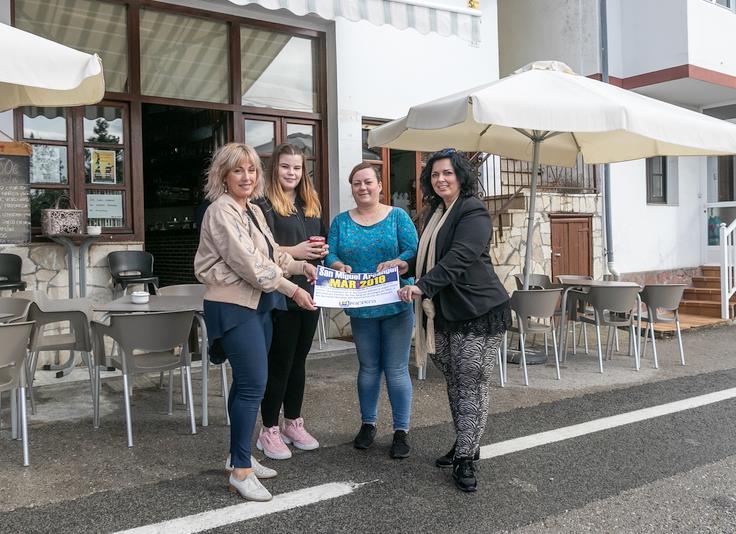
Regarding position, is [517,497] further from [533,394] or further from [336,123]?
[336,123]

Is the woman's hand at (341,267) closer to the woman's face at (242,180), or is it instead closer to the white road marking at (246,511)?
the woman's face at (242,180)

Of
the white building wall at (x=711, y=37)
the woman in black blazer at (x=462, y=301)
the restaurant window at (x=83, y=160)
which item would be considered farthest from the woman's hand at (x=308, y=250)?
the white building wall at (x=711, y=37)

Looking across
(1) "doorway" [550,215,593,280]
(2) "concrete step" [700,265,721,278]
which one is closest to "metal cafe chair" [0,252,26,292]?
(1) "doorway" [550,215,593,280]

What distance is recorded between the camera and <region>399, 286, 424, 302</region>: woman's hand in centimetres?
343

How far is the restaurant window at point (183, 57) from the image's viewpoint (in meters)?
7.42

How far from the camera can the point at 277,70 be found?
8211 mm

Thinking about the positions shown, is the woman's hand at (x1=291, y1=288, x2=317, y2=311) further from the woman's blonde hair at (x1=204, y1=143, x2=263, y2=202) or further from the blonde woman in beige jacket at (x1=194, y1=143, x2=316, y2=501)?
the woman's blonde hair at (x1=204, y1=143, x2=263, y2=202)

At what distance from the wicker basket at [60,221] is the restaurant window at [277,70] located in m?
2.59

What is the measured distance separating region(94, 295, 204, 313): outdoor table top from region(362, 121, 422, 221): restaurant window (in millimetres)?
4272

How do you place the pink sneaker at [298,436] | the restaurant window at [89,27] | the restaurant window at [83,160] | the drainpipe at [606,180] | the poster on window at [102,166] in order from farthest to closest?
the drainpipe at [606,180] < the poster on window at [102,166] < the restaurant window at [89,27] < the restaurant window at [83,160] < the pink sneaker at [298,436]

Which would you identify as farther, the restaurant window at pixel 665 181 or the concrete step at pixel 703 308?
A: the restaurant window at pixel 665 181

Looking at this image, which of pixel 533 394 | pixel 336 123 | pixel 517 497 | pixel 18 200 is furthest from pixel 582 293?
pixel 18 200

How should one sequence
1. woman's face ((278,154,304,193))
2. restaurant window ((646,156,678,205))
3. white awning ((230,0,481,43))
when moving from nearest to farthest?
woman's face ((278,154,304,193)) < white awning ((230,0,481,43)) < restaurant window ((646,156,678,205))

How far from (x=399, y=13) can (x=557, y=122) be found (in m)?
2.41
